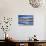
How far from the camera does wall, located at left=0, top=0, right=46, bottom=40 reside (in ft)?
17.6

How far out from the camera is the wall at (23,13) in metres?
5.37

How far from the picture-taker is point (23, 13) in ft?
17.8

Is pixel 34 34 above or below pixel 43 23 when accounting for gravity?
below

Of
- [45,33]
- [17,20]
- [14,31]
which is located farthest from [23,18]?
[45,33]

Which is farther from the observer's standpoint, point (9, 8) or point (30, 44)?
point (9, 8)

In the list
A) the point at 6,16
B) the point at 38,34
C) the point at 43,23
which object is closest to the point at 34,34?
the point at 38,34

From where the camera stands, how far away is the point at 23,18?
215 inches

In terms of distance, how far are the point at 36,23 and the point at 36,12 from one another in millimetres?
436

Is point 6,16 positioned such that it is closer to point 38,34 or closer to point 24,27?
point 24,27

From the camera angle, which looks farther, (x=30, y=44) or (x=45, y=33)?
(x=45, y=33)

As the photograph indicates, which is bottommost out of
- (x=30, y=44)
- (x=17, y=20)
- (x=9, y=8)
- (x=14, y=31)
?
(x=30, y=44)

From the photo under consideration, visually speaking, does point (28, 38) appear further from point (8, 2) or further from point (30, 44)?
point (8, 2)

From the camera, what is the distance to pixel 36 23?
17.8 feet

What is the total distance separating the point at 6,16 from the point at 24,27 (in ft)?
2.72
